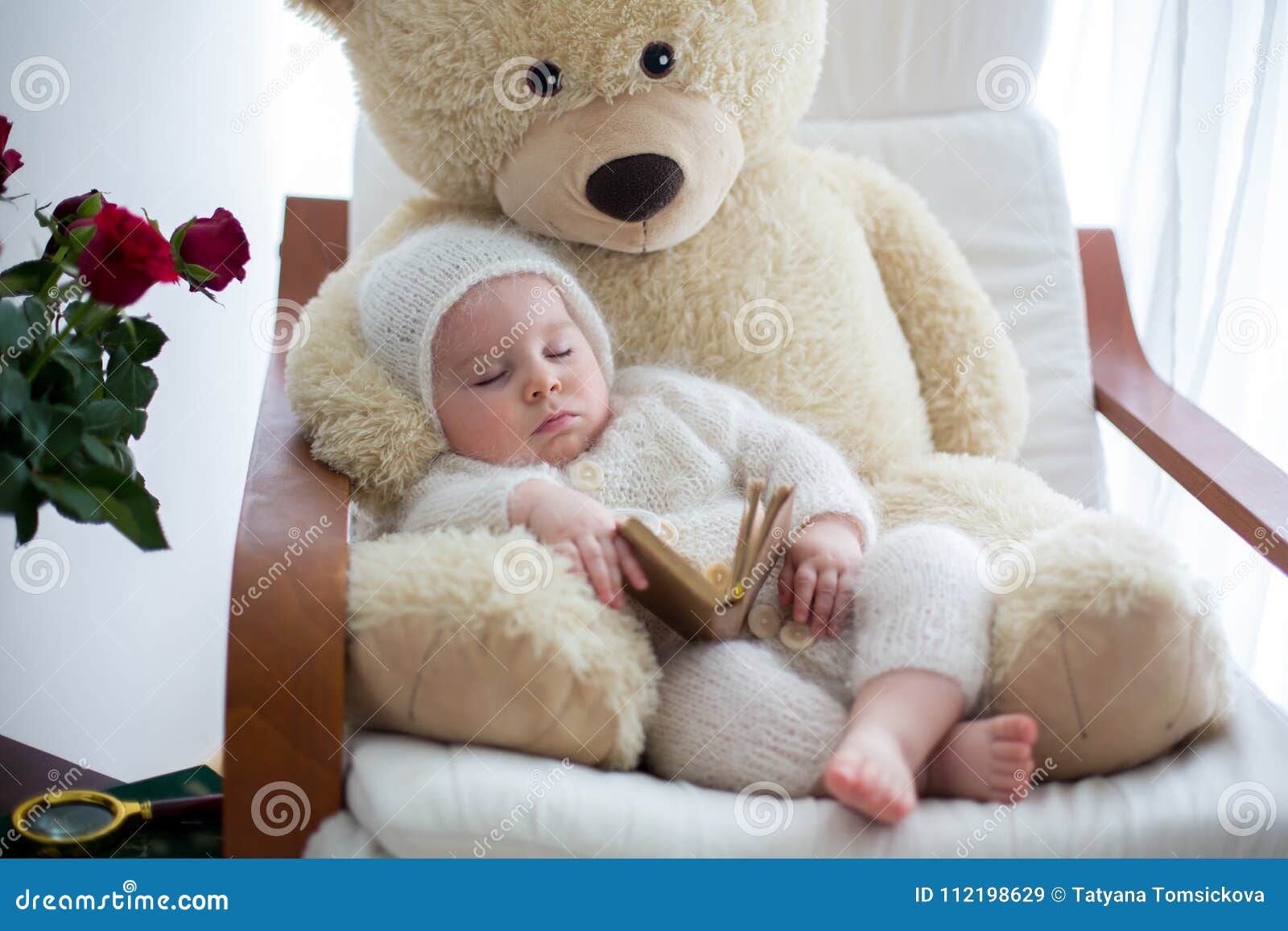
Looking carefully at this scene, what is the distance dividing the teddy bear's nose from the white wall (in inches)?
21.1

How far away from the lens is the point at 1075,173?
1.69 m

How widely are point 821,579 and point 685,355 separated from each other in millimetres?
342

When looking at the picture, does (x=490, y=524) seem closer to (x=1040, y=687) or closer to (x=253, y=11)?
(x=1040, y=687)

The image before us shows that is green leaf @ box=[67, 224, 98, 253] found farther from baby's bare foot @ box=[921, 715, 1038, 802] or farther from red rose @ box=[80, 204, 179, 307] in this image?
baby's bare foot @ box=[921, 715, 1038, 802]

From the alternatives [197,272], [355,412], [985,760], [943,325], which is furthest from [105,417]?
[943,325]

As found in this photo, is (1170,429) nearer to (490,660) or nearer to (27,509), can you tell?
(490,660)

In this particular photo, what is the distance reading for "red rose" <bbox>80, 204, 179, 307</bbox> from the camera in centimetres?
80

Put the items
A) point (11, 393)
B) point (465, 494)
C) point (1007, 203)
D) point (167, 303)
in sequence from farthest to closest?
point (1007, 203)
point (167, 303)
point (465, 494)
point (11, 393)

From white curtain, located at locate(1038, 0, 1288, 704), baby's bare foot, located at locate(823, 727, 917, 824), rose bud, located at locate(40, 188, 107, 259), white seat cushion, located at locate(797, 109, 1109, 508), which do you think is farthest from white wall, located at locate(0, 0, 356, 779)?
white curtain, located at locate(1038, 0, 1288, 704)

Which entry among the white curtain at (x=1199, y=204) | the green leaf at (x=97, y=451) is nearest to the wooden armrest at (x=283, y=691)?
the green leaf at (x=97, y=451)

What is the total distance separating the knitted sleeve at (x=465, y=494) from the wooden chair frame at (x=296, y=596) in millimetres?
74

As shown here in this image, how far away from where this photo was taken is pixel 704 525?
1.05 metres
